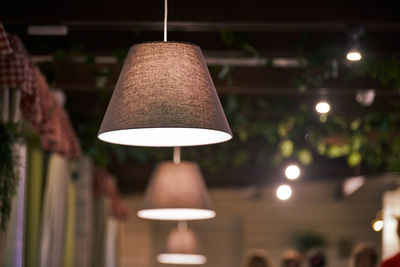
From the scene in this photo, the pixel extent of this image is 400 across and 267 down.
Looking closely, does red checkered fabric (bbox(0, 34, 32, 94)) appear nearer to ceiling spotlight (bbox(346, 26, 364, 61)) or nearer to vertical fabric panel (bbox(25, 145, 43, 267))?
vertical fabric panel (bbox(25, 145, 43, 267))

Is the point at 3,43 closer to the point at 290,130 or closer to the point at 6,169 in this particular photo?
the point at 6,169

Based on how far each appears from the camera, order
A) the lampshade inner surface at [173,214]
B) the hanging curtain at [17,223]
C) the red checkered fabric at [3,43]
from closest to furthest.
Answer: the red checkered fabric at [3,43], the hanging curtain at [17,223], the lampshade inner surface at [173,214]

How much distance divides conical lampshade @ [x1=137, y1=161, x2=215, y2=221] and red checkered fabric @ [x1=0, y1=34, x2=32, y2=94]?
107cm

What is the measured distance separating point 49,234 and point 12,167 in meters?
1.77

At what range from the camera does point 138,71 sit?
2871 millimetres

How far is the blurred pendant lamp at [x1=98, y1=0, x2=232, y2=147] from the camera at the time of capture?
2.72 meters

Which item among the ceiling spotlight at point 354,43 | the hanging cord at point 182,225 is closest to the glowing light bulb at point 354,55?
the ceiling spotlight at point 354,43

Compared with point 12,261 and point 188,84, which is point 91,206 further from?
point 188,84

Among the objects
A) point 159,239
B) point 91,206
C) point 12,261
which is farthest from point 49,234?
point 159,239

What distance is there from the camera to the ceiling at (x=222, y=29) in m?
4.91

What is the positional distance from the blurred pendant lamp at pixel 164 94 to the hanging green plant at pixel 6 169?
149cm

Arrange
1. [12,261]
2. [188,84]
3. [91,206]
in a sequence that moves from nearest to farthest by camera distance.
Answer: [188,84] < [12,261] < [91,206]

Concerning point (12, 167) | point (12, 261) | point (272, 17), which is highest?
point (272, 17)

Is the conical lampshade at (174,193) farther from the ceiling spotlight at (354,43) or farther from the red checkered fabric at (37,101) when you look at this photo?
the ceiling spotlight at (354,43)
